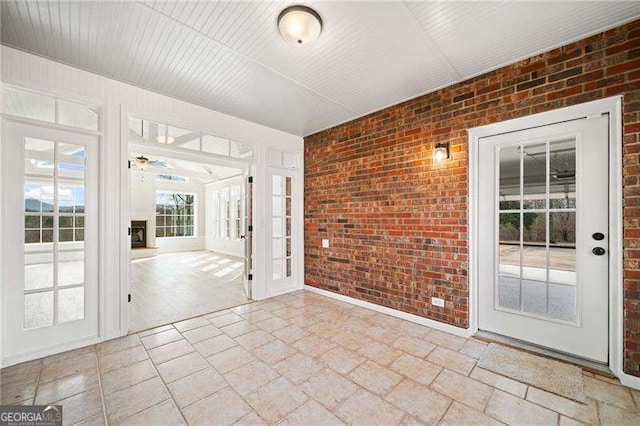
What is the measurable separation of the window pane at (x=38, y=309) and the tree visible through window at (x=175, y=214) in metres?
7.82

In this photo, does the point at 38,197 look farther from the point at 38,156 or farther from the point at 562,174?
the point at 562,174

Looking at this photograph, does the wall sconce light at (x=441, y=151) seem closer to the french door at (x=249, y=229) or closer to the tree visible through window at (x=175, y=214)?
the french door at (x=249, y=229)

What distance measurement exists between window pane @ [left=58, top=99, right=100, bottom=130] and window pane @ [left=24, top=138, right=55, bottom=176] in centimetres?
27

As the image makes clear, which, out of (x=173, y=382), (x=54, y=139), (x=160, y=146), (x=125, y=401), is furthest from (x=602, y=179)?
(x=54, y=139)

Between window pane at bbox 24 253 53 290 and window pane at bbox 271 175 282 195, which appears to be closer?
window pane at bbox 24 253 53 290

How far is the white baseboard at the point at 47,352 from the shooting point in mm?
2247

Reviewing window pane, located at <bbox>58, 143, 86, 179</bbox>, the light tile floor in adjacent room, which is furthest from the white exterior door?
window pane, located at <bbox>58, 143, 86, 179</bbox>

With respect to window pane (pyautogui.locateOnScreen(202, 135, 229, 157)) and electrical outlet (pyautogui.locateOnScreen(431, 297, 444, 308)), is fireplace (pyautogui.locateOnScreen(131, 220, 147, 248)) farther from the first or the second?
electrical outlet (pyautogui.locateOnScreen(431, 297, 444, 308))

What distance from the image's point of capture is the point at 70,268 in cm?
260

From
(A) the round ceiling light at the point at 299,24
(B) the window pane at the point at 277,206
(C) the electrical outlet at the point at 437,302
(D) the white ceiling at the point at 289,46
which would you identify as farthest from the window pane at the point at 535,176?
(B) the window pane at the point at 277,206

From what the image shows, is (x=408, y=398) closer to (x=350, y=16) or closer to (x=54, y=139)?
(x=350, y=16)

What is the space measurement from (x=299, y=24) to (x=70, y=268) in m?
3.15

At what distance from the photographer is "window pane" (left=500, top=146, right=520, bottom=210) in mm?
2637

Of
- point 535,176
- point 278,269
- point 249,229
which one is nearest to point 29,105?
point 249,229
